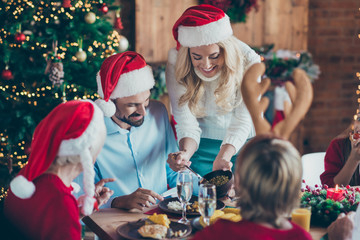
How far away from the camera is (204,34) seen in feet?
8.40

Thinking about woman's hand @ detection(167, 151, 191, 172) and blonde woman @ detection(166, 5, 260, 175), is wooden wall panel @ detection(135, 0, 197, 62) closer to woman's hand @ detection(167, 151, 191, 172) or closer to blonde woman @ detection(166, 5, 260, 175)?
blonde woman @ detection(166, 5, 260, 175)

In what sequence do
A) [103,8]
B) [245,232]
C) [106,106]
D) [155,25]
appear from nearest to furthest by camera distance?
[245,232], [106,106], [103,8], [155,25]

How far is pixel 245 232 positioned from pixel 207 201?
1.60ft

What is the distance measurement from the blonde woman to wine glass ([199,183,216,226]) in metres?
0.69

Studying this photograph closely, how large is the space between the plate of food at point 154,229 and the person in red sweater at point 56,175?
0.65 feet

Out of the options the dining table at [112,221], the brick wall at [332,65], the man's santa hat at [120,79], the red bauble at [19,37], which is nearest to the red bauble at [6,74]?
the red bauble at [19,37]

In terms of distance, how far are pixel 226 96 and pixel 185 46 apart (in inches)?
14.0

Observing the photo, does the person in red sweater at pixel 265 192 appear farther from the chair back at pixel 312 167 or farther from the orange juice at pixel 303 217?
the chair back at pixel 312 167

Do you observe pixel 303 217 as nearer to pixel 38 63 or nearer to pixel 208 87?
pixel 208 87

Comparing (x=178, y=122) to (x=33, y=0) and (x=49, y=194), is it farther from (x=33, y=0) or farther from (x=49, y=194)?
(x=33, y=0)

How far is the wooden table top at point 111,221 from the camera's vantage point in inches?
72.6

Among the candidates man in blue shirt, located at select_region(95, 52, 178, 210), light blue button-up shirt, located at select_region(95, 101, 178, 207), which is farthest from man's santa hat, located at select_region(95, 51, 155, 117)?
light blue button-up shirt, located at select_region(95, 101, 178, 207)

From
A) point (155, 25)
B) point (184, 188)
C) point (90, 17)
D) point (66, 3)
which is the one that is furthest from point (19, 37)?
point (184, 188)

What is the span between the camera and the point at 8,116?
11.1 feet
